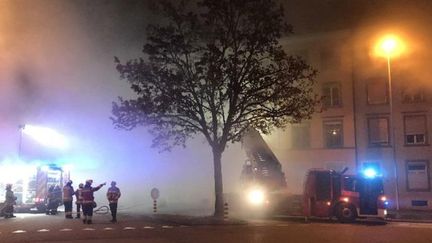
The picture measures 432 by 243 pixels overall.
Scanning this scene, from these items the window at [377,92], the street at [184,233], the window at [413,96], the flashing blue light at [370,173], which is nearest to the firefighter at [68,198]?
the street at [184,233]

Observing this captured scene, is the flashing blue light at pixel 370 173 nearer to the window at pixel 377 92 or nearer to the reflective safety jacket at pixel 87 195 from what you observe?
the reflective safety jacket at pixel 87 195

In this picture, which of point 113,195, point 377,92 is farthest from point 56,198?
point 377,92

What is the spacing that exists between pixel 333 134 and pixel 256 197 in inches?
515

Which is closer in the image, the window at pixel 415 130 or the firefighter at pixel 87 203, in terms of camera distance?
the firefighter at pixel 87 203

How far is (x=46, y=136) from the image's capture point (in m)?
26.3

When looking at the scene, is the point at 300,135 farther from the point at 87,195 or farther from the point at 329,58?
the point at 87,195

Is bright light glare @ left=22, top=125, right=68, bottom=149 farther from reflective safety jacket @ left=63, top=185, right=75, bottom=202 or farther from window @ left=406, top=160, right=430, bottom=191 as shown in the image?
window @ left=406, top=160, right=430, bottom=191

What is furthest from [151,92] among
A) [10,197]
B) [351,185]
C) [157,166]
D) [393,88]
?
[393,88]

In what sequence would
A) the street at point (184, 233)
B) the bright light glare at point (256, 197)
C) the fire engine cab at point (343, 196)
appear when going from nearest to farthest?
the street at point (184, 233) → the fire engine cab at point (343, 196) → the bright light glare at point (256, 197)

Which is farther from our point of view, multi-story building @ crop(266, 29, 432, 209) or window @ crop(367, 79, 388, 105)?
window @ crop(367, 79, 388, 105)

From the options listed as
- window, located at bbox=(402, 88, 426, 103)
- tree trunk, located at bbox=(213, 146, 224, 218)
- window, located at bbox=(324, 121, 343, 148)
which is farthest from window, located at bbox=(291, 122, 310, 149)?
tree trunk, located at bbox=(213, 146, 224, 218)

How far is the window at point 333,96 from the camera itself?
103 ft

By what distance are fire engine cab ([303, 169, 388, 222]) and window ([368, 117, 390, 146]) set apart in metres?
13.3

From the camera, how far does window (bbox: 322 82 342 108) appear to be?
31.4 m
